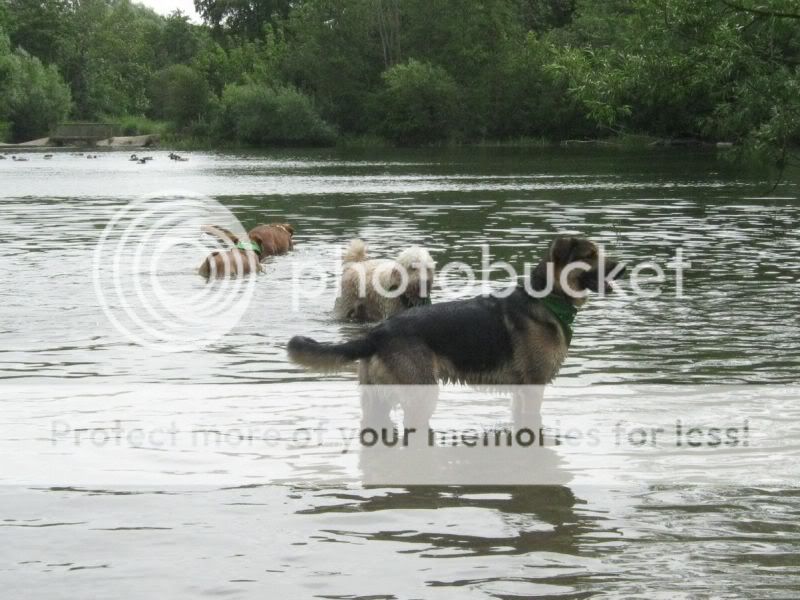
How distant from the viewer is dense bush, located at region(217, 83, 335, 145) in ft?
317

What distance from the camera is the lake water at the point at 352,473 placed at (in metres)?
5.83

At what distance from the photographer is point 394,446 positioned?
8219 mm

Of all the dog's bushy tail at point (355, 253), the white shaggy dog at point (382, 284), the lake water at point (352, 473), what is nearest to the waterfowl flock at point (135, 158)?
the lake water at point (352, 473)

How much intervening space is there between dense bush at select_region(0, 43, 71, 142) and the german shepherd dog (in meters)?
105

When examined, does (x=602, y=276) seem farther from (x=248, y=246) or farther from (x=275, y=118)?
(x=275, y=118)

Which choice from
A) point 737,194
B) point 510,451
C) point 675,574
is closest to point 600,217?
point 737,194

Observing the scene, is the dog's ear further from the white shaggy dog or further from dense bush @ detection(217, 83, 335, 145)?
dense bush @ detection(217, 83, 335, 145)

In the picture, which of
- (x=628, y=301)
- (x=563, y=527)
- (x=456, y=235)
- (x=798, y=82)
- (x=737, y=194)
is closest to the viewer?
(x=563, y=527)

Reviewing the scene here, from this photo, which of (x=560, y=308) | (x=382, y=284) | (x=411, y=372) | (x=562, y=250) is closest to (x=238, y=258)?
(x=382, y=284)

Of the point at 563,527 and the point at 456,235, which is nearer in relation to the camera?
the point at 563,527

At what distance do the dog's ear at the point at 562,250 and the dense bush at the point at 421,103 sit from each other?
87.0m

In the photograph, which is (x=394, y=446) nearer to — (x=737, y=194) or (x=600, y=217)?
(x=600, y=217)

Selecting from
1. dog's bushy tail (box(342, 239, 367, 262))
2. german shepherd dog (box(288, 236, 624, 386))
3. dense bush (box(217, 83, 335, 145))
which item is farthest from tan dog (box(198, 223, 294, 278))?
dense bush (box(217, 83, 335, 145))

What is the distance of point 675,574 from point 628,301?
30.8 feet
